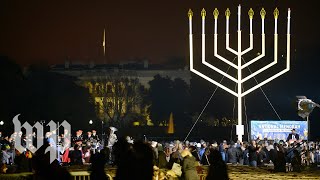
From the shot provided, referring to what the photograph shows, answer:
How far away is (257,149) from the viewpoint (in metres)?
19.9

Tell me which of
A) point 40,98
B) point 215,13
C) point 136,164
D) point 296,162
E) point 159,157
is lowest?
point 296,162

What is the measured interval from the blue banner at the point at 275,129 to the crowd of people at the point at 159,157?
1.91 metres

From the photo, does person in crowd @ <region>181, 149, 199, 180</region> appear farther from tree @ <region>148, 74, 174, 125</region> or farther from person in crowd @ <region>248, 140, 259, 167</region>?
tree @ <region>148, 74, 174, 125</region>

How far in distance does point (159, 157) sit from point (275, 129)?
10.9 meters

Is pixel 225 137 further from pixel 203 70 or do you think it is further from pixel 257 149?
pixel 257 149

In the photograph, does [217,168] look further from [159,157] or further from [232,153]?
[232,153]

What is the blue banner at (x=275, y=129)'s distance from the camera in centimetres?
2538

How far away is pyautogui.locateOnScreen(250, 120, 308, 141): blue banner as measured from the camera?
999 inches

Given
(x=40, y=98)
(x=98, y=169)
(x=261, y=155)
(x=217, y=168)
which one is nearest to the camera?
(x=98, y=169)

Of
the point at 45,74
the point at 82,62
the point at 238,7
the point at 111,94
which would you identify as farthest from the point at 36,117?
the point at 82,62

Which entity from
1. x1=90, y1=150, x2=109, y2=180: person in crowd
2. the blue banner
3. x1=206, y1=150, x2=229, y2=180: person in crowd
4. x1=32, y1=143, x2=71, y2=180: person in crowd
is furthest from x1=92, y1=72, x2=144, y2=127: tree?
x1=32, y1=143, x2=71, y2=180: person in crowd

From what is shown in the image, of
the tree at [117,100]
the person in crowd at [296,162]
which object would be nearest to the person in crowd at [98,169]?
the person in crowd at [296,162]

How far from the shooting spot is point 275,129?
25.5 metres

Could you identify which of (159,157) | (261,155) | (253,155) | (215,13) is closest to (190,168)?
(159,157)
